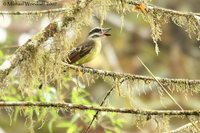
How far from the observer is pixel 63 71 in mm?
4781

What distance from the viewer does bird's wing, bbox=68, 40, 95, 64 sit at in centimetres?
633

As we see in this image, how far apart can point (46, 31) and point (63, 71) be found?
0.47m

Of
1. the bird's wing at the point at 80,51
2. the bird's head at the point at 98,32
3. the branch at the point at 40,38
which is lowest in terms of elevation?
the bird's wing at the point at 80,51

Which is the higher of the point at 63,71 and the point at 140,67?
the point at 63,71

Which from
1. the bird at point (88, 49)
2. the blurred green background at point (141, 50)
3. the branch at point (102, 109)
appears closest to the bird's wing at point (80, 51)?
the bird at point (88, 49)

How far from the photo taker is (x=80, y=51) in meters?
6.50

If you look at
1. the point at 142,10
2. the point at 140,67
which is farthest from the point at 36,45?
the point at 140,67

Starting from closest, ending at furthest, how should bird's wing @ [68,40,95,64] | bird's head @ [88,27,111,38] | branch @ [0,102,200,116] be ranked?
branch @ [0,102,200,116], bird's head @ [88,27,111,38], bird's wing @ [68,40,95,64]

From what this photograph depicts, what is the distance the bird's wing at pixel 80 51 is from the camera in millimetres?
6326

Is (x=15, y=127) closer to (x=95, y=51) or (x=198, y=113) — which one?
(x=95, y=51)

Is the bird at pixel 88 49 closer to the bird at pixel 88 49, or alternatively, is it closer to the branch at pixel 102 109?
the bird at pixel 88 49

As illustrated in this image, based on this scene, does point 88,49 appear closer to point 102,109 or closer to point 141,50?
point 102,109

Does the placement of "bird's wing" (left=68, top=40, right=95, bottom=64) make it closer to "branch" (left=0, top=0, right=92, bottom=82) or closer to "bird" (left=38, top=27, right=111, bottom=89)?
"bird" (left=38, top=27, right=111, bottom=89)

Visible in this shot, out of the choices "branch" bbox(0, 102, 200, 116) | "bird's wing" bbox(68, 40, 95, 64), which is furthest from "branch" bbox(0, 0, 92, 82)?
"bird's wing" bbox(68, 40, 95, 64)
